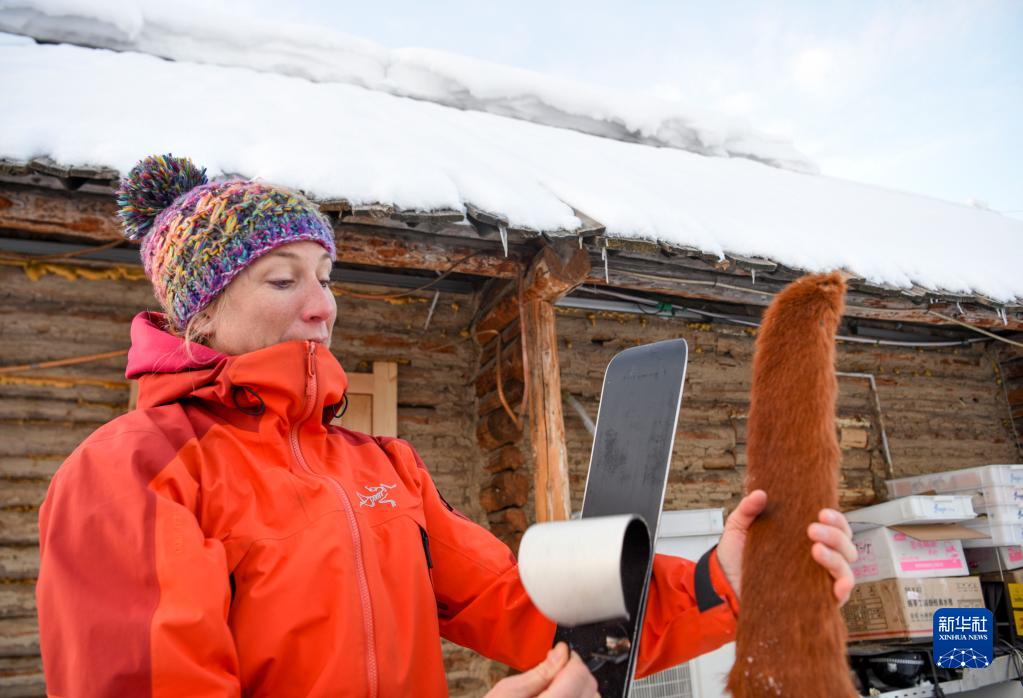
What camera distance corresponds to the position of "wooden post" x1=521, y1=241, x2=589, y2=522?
11.8 ft

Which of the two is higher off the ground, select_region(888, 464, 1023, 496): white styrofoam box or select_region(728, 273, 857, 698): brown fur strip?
select_region(888, 464, 1023, 496): white styrofoam box

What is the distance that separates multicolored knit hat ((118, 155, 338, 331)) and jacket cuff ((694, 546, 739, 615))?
109 cm

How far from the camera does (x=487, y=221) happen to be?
10.6ft

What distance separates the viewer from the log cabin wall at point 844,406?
5.21 meters

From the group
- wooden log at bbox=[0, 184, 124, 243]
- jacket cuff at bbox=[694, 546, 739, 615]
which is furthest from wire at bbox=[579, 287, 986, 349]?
jacket cuff at bbox=[694, 546, 739, 615]

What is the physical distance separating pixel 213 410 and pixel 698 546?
3.33 m

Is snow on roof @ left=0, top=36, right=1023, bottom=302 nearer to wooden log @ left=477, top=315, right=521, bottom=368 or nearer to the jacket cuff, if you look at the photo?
wooden log @ left=477, top=315, right=521, bottom=368

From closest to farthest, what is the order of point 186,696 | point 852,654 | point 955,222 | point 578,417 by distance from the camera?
point 186,696 < point 852,654 < point 578,417 < point 955,222

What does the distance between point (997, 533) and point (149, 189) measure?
5731 millimetres

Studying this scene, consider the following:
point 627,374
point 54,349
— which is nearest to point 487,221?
point 627,374

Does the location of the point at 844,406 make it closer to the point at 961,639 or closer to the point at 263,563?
the point at 961,639

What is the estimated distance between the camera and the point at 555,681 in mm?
1079

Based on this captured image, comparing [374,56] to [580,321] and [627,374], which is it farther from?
[627,374]

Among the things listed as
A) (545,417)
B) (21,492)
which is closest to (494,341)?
(545,417)
